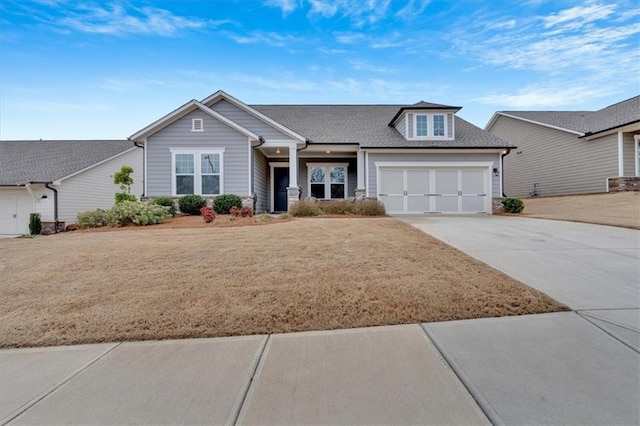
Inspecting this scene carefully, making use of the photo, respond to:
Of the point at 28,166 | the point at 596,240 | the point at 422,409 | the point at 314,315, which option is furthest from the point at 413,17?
the point at 28,166

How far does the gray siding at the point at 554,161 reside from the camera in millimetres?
17203

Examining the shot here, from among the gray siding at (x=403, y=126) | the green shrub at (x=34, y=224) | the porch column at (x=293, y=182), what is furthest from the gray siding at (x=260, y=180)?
the green shrub at (x=34, y=224)

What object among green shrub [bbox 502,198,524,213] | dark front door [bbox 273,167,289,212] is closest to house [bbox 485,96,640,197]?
green shrub [bbox 502,198,524,213]

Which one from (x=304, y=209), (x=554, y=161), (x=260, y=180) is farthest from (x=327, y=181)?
(x=554, y=161)

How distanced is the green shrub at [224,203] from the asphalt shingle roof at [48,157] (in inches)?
415

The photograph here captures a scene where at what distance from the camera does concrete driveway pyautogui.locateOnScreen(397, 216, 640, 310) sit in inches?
163

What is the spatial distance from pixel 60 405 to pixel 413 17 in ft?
50.2

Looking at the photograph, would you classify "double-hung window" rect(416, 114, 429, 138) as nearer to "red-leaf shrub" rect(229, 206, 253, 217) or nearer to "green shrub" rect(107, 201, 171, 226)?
"red-leaf shrub" rect(229, 206, 253, 217)

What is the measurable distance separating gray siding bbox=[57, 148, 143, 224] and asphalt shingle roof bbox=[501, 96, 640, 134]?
28.9 meters

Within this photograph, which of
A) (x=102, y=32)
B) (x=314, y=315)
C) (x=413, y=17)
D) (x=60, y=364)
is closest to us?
(x=60, y=364)

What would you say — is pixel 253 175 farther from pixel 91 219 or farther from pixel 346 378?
pixel 346 378

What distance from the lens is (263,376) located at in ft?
8.44

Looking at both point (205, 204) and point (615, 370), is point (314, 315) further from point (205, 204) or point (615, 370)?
point (205, 204)

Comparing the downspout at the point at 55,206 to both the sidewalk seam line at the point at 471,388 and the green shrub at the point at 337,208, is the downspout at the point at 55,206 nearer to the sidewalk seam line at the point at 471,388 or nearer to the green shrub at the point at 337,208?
the green shrub at the point at 337,208
